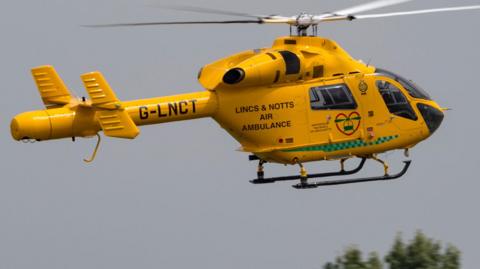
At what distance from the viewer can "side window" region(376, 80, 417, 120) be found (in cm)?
3750

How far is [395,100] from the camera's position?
1484 inches

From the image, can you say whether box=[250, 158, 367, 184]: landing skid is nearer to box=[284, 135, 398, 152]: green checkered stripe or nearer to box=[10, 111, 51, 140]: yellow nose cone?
box=[284, 135, 398, 152]: green checkered stripe

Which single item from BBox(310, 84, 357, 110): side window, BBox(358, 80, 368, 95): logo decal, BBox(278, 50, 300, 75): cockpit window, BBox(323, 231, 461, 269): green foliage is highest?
BBox(278, 50, 300, 75): cockpit window

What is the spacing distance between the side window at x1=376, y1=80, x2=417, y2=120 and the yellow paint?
103 mm

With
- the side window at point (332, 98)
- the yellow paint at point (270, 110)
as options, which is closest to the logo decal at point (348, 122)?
the yellow paint at point (270, 110)

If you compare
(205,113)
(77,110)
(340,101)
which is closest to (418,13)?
(340,101)

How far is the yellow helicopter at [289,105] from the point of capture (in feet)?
113

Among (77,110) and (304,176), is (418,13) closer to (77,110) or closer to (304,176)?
(304,176)

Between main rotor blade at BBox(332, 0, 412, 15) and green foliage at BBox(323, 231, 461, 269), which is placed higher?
main rotor blade at BBox(332, 0, 412, 15)

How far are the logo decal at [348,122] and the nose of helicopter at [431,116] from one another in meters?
1.78

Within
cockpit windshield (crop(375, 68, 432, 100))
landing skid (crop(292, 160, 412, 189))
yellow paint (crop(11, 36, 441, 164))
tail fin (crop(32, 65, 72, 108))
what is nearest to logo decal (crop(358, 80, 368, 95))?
yellow paint (crop(11, 36, 441, 164))

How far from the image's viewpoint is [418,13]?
36.1 metres

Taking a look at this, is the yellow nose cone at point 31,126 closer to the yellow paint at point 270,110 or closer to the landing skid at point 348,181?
the yellow paint at point 270,110

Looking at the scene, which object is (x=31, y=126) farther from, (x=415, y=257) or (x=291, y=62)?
(x=415, y=257)
